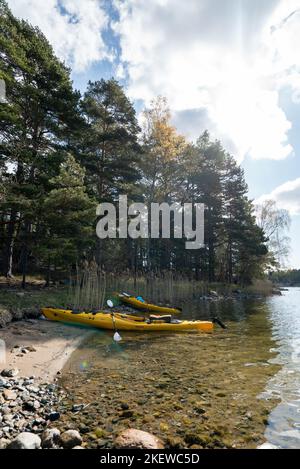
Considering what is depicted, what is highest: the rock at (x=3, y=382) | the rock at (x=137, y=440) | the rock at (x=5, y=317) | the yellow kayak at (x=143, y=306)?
the rock at (x=5, y=317)

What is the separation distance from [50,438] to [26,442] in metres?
0.26

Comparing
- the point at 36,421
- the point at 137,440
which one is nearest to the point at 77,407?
the point at 36,421

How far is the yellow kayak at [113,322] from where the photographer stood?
30.9 ft

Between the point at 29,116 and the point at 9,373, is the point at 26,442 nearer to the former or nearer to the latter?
the point at 9,373

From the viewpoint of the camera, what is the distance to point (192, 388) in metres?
Result: 4.76

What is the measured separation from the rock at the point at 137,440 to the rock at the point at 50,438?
2.20ft

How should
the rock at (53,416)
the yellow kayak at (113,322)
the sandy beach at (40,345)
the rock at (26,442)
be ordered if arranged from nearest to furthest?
the rock at (26,442) → the rock at (53,416) → the sandy beach at (40,345) → the yellow kayak at (113,322)

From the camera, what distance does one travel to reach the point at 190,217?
28984 millimetres

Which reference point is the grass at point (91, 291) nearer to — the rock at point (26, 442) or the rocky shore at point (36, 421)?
the rocky shore at point (36, 421)

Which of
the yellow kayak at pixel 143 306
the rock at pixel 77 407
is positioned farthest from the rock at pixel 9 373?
the yellow kayak at pixel 143 306

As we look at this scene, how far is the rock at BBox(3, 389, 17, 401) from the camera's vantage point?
3961 millimetres

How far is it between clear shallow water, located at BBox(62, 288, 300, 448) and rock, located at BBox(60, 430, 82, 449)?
0.49 feet

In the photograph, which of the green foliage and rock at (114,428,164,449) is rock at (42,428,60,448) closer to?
rock at (114,428,164,449)

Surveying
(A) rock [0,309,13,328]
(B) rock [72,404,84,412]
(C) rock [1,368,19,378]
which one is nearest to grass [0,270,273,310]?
(A) rock [0,309,13,328]
